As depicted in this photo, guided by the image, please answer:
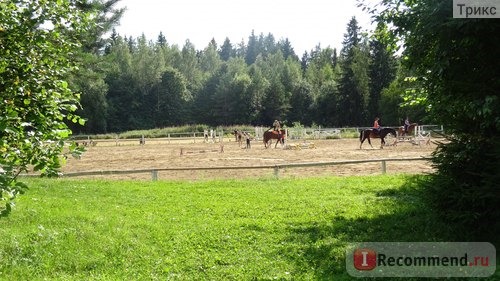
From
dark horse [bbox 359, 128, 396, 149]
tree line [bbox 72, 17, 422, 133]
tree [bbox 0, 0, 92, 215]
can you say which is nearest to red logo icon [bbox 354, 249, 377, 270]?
tree [bbox 0, 0, 92, 215]

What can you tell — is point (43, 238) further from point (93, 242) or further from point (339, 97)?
point (339, 97)

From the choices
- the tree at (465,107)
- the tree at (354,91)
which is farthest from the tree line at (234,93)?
the tree at (465,107)

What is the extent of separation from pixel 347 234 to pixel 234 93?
80.5 metres

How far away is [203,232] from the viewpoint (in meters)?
7.34

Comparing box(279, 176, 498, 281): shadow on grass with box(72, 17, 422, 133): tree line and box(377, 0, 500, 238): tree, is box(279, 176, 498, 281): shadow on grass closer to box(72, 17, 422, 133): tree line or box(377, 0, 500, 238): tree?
box(377, 0, 500, 238): tree

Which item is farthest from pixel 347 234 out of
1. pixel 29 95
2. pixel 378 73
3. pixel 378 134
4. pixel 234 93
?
pixel 234 93

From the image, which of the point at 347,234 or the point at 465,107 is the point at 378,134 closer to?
the point at 347,234

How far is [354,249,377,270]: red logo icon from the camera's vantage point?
5.65 m

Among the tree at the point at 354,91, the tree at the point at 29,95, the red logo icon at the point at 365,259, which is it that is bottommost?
the red logo icon at the point at 365,259

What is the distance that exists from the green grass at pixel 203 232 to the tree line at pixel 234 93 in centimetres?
5418

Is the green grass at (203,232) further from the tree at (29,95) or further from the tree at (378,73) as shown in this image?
the tree at (378,73)

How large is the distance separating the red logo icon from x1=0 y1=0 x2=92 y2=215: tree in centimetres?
383

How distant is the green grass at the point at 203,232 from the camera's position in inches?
226

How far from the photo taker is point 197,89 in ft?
313
